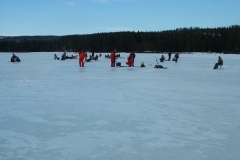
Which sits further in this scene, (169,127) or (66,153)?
(169,127)

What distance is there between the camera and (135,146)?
354 centimetres

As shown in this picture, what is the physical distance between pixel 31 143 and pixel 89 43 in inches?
3886

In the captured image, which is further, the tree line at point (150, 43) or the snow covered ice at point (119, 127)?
the tree line at point (150, 43)

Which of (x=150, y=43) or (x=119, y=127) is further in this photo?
(x=150, y=43)

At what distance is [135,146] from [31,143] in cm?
126

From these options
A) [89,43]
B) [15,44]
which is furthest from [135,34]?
[15,44]

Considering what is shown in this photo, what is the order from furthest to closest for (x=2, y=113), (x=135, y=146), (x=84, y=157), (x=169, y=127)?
(x=2, y=113)
(x=169, y=127)
(x=135, y=146)
(x=84, y=157)

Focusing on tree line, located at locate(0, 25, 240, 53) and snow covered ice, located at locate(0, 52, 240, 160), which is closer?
snow covered ice, located at locate(0, 52, 240, 160)

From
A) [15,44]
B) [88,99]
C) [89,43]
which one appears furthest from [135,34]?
[88,99]

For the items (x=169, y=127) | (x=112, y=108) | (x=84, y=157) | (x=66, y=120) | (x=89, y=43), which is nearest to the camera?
Answer: (x=84, y=157)

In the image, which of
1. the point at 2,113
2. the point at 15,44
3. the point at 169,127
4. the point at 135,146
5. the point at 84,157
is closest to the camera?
the point at 84,157

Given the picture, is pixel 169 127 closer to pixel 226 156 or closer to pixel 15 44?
pixel 226 156

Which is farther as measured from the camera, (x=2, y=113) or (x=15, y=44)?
(x=15, y=44)

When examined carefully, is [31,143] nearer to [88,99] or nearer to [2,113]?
[2,113]
